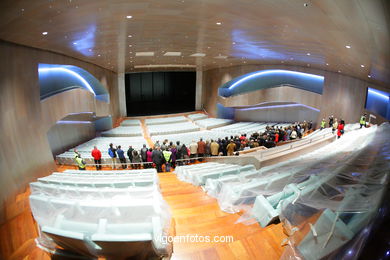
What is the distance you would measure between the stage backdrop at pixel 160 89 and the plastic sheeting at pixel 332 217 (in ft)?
97.9

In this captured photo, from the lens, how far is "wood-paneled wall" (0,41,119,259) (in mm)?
5633

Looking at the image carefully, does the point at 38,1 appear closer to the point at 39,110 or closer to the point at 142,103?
the point at 39,110

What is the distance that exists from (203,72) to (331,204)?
26.3 meters

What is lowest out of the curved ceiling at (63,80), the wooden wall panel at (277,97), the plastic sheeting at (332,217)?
the plastic sheeting at (332,217)

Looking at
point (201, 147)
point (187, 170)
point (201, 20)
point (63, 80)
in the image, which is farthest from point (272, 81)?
point (187, 170)

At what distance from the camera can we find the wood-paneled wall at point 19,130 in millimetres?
5633

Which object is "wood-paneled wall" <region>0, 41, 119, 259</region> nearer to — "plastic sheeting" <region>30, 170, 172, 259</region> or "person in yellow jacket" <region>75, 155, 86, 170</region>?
"person in yellow jacket" <region>75, 155, 86, 170</region>

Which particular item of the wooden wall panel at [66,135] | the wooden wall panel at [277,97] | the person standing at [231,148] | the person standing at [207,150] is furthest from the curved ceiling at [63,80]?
the wooden wall panel at [277,97]

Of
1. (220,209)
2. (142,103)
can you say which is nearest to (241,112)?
(142,103)

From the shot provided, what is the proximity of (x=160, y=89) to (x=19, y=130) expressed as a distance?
92.6 feet

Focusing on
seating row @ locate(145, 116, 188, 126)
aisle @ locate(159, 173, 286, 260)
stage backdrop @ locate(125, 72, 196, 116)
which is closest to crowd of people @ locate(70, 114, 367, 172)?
aisle @ locate(159, 173, 286, 260)

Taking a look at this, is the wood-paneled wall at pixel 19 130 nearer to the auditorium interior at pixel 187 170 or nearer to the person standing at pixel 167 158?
the auditorium interior at pixel 187 170

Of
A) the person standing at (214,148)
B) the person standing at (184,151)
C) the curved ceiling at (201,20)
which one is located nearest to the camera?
the curved ceiling at (201,20)

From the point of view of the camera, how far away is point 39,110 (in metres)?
8.24
